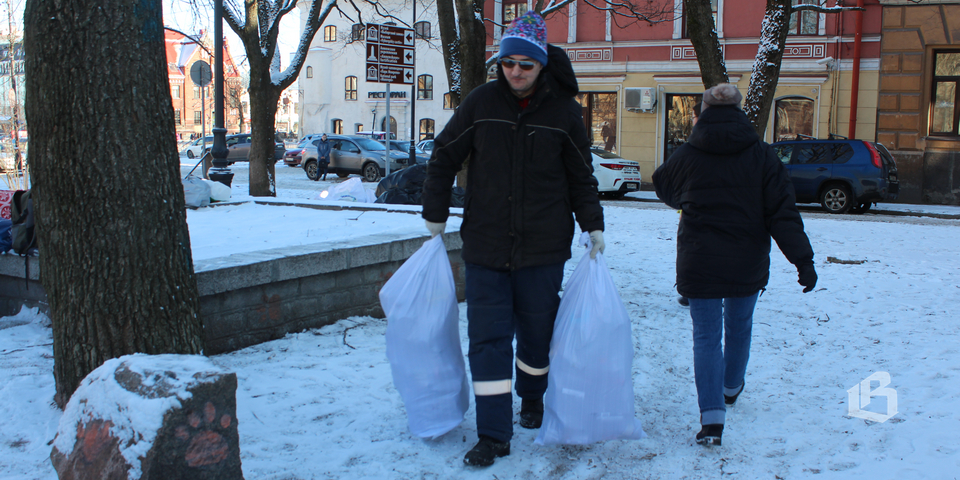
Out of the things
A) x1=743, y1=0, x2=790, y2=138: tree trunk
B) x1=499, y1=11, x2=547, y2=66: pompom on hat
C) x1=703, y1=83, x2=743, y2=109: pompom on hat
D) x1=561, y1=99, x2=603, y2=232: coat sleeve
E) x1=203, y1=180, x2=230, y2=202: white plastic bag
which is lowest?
x1=203, y1=180, x2=230, y2=202: white plastic bag

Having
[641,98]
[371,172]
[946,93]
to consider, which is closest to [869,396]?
[946,93]

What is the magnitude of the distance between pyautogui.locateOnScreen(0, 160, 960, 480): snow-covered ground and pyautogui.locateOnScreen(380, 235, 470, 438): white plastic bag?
0.14 meters

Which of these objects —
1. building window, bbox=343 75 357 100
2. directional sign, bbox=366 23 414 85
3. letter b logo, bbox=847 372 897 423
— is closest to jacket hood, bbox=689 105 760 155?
letter b logo, bbox=847 372 897 423

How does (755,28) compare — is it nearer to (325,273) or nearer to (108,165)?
(325,273)

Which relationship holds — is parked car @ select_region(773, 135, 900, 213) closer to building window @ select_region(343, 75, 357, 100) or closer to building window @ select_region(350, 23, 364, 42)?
building window @ select_region(350, 23, 364, 42)

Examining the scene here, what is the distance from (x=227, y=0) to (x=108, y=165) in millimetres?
10911

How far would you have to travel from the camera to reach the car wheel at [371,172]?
876 inches

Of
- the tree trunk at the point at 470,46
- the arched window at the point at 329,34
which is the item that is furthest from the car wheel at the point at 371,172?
the arched window at the point at 329,34

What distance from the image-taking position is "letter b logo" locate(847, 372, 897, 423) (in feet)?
11.9

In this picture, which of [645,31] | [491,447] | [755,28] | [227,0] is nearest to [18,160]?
[227,0]

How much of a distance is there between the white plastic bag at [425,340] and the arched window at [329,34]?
146ft

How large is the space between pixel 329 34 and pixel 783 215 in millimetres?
45342

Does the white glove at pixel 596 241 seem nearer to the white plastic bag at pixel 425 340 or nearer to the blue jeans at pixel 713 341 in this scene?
the blue jeans at pixel 713 341

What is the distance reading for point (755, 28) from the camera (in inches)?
840
